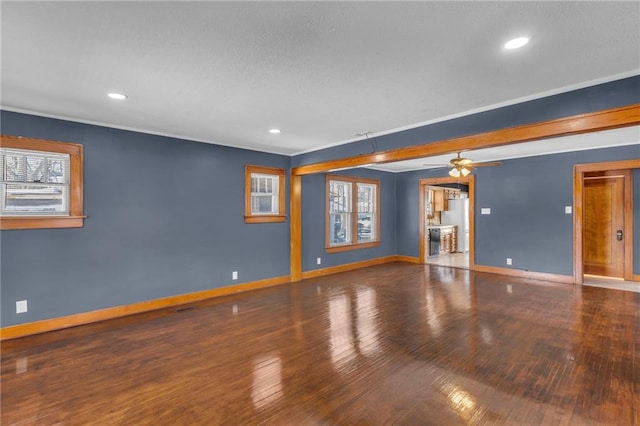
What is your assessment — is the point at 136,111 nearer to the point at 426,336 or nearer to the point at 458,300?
the point at 426,336

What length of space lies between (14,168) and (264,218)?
3.37 m

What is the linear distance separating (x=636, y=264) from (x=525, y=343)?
4.56 meters

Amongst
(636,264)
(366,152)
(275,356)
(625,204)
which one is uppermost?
(366,152)

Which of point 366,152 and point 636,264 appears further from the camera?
point 636,264

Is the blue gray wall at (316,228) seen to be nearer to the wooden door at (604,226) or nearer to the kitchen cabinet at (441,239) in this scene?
the kitchen cabinet at (441,239)

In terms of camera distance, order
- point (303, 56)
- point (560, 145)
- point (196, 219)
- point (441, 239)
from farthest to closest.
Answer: point (441, 239) → point (560, 145) → point (196, 219) → point (303, 56)

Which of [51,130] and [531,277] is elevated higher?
[51,130]

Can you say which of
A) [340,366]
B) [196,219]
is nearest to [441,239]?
[196,219]

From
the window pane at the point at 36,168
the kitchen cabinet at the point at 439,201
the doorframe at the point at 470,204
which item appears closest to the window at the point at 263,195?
the window pane at the point at 36,168

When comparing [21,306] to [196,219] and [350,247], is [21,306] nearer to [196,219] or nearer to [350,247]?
[196,219]

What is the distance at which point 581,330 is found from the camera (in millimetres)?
3516

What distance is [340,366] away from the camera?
2.75m

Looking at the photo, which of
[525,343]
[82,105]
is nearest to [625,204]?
[525,343]

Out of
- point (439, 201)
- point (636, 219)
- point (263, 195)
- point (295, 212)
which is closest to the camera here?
point (636, 219)
